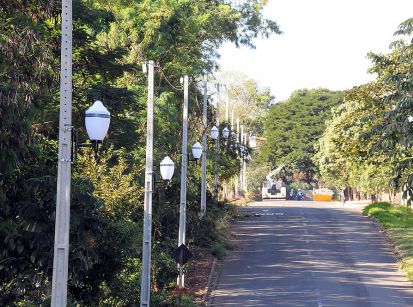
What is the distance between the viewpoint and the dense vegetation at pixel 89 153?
1503cm

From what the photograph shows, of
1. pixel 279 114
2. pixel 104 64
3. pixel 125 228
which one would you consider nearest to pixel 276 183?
pixel 279 114

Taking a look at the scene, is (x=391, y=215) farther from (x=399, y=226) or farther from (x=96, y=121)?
(x=96, y=121)

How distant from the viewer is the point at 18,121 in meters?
14.2

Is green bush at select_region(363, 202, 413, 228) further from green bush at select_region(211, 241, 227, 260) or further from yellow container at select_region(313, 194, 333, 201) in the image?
yellow container at select_region(313, 194, 333, 201)

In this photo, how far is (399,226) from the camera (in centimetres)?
4747

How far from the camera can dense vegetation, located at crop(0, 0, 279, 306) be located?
15.0 meters

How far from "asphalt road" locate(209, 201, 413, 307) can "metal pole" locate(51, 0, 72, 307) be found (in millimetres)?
16484

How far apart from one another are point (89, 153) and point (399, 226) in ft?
95.3

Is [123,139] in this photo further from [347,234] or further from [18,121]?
[347,234]

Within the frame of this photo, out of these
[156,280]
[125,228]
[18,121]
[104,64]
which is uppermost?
[104,64]

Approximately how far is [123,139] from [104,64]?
3.25m

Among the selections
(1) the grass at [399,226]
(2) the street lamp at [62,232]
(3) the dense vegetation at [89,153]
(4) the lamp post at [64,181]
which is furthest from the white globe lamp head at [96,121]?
(1) the grass at [399,226]

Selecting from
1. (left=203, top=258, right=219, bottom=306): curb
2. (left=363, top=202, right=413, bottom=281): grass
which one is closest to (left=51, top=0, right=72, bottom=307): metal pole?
(left=203, top=258, right=219, bottom=306): curb

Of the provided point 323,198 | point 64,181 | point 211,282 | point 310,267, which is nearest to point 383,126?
Answer: point 211,282
